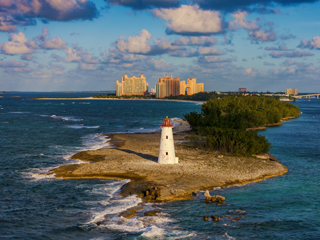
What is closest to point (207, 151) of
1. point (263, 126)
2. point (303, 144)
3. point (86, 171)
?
point (86, 171)

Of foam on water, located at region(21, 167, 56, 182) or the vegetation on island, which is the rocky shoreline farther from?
the vegetation on island

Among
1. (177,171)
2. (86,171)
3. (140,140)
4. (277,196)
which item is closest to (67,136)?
(140,140)

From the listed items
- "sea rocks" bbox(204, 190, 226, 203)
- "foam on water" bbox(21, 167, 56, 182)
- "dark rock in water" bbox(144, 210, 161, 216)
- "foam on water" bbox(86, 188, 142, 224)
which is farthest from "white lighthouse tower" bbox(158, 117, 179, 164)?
"foam on water" bbox(21, 167, 56, 182)

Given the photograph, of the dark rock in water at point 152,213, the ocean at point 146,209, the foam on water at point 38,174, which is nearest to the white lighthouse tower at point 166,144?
the ocean at point 146,209

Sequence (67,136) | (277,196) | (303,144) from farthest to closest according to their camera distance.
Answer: (67,136)
(303,144)
(277,196)

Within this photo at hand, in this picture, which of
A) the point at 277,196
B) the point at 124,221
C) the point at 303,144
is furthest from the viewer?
the point at 303,144

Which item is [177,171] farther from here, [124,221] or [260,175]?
[124,221]

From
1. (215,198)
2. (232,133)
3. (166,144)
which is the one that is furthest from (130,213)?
(232,133)

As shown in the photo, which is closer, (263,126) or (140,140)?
(140,140)

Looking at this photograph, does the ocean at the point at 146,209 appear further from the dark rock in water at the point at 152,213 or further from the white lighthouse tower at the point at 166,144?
the white lighthouse tower at the point at 166,144

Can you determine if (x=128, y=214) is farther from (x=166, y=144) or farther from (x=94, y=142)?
(x=94, y=142)
